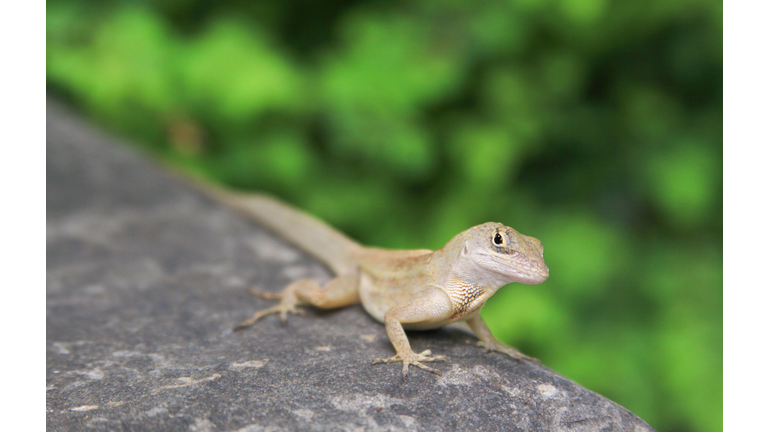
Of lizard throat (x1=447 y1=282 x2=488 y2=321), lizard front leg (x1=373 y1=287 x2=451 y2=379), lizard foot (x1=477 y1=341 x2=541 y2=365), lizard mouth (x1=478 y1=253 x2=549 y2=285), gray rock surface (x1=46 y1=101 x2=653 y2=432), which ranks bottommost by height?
gray rock surface (x1=46 y1=101 x2=653 y2=432)

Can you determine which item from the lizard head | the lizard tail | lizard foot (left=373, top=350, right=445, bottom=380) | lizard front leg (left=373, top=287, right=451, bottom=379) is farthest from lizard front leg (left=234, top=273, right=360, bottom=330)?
the lizard head

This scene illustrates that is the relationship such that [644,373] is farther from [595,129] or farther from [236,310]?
[236,310]

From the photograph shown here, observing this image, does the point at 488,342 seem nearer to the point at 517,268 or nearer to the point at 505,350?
the point at 505,350

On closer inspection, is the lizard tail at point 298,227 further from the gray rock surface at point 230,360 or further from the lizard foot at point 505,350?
the lizard foot at point 505,350

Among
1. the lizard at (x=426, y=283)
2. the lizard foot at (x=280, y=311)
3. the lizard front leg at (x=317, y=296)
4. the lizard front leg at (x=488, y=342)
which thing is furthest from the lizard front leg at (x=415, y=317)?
the lizard foot at (x=280, y=311)

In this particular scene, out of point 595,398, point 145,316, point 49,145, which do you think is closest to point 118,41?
point 49,145

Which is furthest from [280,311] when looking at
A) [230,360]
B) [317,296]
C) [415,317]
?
[415,317]

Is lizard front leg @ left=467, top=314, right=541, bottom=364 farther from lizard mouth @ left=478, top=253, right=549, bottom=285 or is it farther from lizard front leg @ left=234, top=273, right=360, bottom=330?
lizard front leg @ left=234, top=273, right=360, bottom=330
